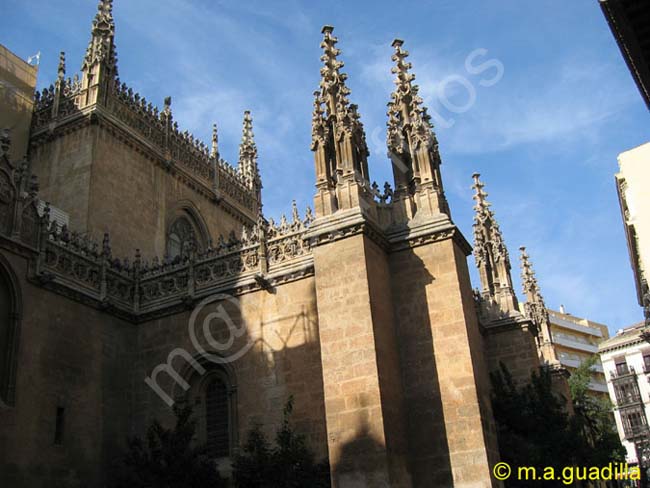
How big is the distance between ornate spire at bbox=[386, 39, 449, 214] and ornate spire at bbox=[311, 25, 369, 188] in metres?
0.88

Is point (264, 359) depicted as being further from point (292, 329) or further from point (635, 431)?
point (635, 431)

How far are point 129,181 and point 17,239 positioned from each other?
8174mm

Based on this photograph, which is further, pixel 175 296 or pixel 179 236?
pixel 179 236

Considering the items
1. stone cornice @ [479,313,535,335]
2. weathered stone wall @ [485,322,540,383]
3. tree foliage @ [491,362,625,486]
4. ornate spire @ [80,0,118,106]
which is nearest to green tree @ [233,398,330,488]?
tree foliage @ [491,362,625,486]

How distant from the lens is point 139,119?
26.7m

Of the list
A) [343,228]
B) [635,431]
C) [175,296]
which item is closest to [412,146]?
[343,228]

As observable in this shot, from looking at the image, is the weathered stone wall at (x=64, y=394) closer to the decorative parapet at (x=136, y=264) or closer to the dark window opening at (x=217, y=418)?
the decorative parapet at (x=136, y=264)

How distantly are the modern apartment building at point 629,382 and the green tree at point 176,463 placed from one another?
51.1 metres

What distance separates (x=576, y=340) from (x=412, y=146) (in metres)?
61.8

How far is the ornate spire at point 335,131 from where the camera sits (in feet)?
54.2

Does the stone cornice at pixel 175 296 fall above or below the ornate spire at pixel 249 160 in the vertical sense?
below

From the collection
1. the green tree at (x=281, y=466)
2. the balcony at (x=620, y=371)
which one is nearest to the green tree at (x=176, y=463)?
the green tree at (x=281, y=466)

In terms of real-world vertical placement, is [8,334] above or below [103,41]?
below

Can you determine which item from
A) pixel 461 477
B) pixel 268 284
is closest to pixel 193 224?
pixel 268 284
